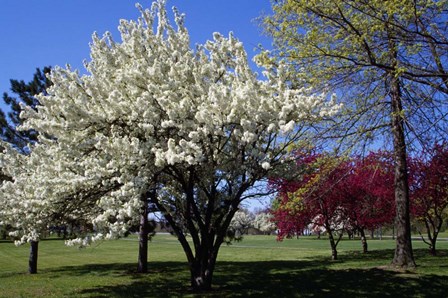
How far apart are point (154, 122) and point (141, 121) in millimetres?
457

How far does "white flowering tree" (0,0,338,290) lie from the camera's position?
976 centimetres

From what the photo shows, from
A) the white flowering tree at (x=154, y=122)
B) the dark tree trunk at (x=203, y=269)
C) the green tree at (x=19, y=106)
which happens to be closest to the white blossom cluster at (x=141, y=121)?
the white flowering tree at (x=154, y=122)

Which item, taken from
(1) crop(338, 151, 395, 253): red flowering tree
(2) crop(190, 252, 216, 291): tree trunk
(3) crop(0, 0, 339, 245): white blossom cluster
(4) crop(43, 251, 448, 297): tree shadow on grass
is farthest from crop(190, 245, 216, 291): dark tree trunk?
(1) crop(338, 151, 395, 253): red flowering tree

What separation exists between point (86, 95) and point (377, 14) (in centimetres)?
719

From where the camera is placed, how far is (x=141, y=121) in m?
10.7

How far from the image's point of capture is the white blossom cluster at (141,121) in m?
9.76

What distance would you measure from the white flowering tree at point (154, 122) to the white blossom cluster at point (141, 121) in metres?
0.03

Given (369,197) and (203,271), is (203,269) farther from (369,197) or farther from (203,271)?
(369,197)

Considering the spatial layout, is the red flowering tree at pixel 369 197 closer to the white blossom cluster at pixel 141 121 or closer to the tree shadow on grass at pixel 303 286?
the tree shadow on grass at pixel 303 286

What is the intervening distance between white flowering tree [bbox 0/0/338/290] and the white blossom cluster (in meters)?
0.03

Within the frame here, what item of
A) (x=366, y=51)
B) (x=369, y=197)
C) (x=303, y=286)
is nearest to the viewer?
(x=366, y=51)

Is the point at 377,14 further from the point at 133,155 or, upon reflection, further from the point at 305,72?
the point at 133,155

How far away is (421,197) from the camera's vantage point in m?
22.7

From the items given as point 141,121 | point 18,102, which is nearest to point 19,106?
point 18,102
